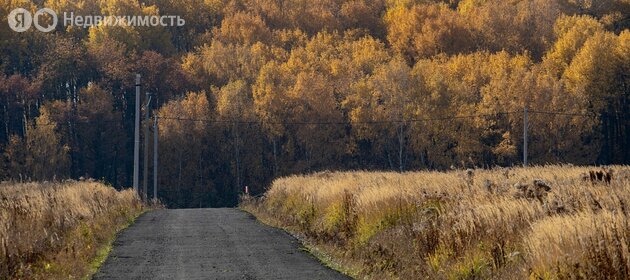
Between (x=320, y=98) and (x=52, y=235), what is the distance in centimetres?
7684

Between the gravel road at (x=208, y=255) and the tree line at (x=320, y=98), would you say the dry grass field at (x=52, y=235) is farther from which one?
the tree line at (x=320, y=98)

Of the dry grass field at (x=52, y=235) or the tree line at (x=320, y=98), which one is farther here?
the tree line at (x=320, y=98)

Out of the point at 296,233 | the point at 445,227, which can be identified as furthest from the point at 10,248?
the point at 296,233

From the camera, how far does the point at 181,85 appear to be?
100750 millimetres

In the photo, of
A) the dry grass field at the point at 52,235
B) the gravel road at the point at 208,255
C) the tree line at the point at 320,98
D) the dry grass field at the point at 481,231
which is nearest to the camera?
the dry grass field at the point at 481,231

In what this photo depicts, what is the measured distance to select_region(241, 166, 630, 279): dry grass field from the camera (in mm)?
10680

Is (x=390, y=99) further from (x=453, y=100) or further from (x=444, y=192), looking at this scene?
(x=444, y=192)

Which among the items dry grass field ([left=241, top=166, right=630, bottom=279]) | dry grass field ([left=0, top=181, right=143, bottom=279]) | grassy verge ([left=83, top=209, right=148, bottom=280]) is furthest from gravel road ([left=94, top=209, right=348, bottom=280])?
dry grass field ([left=241, top=166, right=630, bottom=279])

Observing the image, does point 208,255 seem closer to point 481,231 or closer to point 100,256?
point 100,256

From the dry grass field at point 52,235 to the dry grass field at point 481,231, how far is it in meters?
4.88

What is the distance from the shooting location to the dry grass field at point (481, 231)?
1068cm

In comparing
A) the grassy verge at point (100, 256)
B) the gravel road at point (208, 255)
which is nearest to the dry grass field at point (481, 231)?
the gravel road at point (208, 255)

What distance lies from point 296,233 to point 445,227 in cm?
1013

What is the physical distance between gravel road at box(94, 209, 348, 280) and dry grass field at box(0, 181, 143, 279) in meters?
0.49
